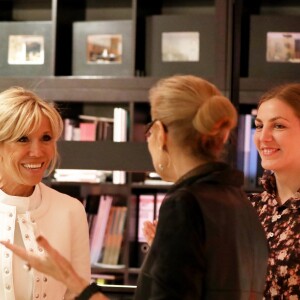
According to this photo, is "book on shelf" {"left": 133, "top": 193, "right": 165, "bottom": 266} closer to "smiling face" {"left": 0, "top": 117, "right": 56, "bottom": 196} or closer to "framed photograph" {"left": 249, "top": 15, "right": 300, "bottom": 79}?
"framed photograph" {"left": 249, "top": 15, "right": 300, "bottom": 79}

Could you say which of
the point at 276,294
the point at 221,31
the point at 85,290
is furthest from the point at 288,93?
the point at 221,31

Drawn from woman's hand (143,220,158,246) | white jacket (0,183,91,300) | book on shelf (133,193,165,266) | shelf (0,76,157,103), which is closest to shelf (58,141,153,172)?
white jacket (0,183,91,300)

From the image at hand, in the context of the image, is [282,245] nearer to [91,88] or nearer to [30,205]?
[30,205]

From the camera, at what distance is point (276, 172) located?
2092 mm

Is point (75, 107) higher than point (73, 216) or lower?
higher

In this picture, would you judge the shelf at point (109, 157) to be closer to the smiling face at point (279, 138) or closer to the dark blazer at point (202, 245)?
the smiling face at point (279, 138)

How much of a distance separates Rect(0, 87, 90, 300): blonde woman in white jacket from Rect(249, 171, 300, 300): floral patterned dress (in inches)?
21.5

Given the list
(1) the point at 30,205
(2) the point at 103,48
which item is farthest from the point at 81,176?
(1) the point at 30,205

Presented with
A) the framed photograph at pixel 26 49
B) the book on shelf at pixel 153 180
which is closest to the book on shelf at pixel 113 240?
the book on shelf at pixel 153 180

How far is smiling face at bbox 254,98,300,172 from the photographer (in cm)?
206

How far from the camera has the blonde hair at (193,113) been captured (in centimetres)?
137

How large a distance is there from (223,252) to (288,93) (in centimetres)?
90

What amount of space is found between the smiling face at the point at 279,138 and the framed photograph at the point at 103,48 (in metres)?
2.01

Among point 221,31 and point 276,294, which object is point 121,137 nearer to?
point 221,31
